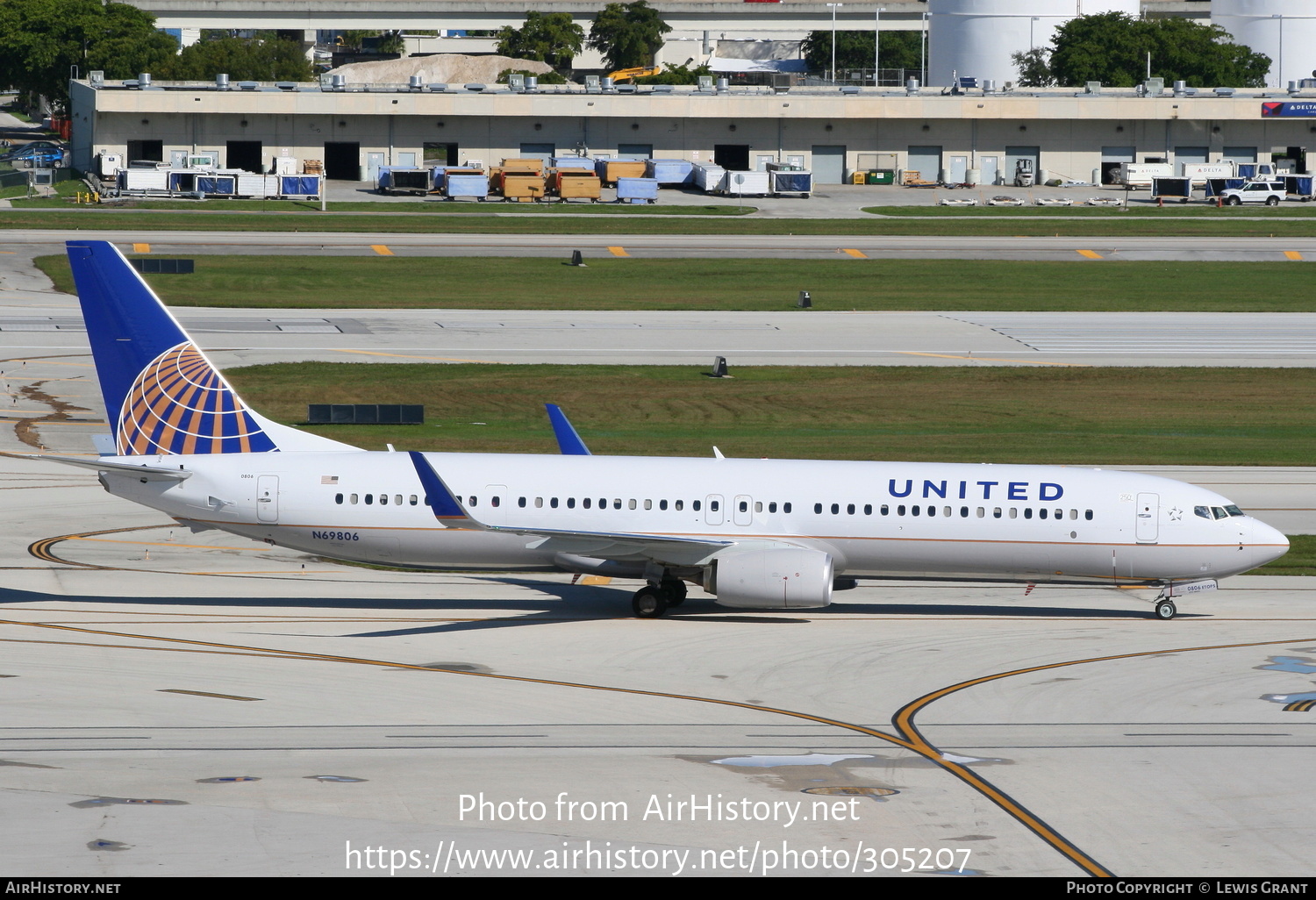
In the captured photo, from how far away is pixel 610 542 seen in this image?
32219 millimetres

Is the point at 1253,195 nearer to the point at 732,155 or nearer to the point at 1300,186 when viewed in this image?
the point at 1300,186

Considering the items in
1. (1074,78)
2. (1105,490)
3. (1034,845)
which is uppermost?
(1074,78)

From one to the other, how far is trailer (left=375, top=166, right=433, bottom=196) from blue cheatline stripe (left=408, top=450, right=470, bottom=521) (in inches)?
3834

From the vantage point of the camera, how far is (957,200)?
424ft

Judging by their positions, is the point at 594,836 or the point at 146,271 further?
the point at 146,271

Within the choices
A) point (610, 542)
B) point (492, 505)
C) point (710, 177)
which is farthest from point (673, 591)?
point (710, 177)

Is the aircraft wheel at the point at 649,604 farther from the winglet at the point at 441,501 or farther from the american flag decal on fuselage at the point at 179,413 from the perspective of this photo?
the american flag decal on fuselage at the point at 179,413

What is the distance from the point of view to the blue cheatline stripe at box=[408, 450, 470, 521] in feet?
99.5

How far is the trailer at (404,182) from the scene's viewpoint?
408 ft

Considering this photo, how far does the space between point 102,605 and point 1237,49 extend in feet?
543

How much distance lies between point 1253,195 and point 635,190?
53998mm

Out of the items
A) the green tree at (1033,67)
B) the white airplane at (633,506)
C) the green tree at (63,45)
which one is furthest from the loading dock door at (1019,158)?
the white airplane at (633,506)
